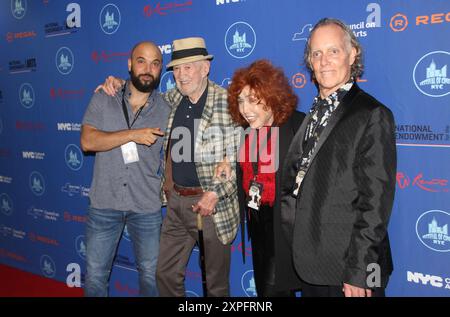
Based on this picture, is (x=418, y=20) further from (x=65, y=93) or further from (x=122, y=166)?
(x=65, y=93)

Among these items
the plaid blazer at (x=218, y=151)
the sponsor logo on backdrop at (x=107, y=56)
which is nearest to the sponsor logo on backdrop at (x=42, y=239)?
the sponsor logo on backdrop at (x=107, y=56)

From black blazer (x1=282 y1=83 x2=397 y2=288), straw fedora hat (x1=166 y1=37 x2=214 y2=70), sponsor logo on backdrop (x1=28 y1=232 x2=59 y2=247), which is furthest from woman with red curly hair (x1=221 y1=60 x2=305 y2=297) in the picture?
sponsor logo on backdrop (x1=28 y1=232 x2=59 y2=247)

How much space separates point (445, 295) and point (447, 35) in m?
1.59

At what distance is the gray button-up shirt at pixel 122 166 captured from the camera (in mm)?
3074

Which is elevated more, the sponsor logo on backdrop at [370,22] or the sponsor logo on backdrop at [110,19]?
the sponsor logo on backdrop at [110,19]

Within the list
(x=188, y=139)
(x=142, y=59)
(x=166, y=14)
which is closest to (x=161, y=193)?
(x=188, y=139)

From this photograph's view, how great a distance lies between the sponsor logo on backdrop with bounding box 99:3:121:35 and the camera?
3.87 metres

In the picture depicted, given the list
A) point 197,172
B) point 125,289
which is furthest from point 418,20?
point 125,289

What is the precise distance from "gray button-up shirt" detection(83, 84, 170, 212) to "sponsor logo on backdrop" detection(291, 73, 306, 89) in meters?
0.97

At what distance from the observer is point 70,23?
13.8 ft

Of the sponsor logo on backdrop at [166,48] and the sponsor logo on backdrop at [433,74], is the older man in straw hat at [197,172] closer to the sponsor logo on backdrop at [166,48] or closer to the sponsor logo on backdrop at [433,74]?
the sponsor logo on backdrop at [166,48]

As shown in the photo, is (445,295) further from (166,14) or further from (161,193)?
(166,14)

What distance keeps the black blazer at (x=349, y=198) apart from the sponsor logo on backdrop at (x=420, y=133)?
78 cm

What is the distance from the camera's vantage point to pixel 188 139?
291cm
